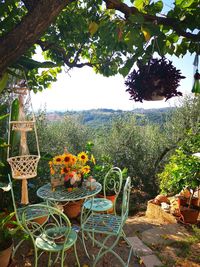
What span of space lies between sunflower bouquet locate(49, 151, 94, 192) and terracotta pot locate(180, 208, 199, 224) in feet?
6.17

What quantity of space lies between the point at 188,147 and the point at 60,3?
3.60 m

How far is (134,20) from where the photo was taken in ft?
4.44

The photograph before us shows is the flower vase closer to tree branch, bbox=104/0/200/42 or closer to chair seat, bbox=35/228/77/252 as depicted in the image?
chair seat, bbox=35/228/77/252

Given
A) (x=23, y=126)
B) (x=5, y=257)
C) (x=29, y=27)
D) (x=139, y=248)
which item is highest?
(x=29, y=27)

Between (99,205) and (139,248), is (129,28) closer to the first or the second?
(99,205)

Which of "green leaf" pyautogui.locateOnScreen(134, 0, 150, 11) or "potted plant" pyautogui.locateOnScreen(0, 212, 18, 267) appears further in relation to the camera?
"potted plant" pyautogui.locateOnScreen(0, 212, 18, 267)

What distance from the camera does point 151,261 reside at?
256 centimetres

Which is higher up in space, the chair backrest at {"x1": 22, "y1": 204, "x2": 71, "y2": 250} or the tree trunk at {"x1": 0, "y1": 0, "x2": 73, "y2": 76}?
the tree trunk at {"x1": 0, "y1": 0, "x2": 73, "y2": 76}

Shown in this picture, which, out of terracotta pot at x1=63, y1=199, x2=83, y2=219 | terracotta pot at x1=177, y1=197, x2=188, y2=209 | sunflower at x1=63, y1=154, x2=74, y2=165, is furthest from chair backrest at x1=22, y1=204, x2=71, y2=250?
terracotta pot at x1=177, y1=197, x2=188, y2=209

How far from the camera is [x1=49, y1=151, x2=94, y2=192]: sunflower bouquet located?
106 inches

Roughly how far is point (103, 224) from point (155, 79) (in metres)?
1.64

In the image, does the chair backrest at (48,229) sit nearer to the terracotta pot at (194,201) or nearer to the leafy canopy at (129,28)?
the leafy canopy at (129,28)

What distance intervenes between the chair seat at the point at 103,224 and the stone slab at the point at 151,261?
Answer: 0.56 meters

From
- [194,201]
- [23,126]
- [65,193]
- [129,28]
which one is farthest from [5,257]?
[194,201]
